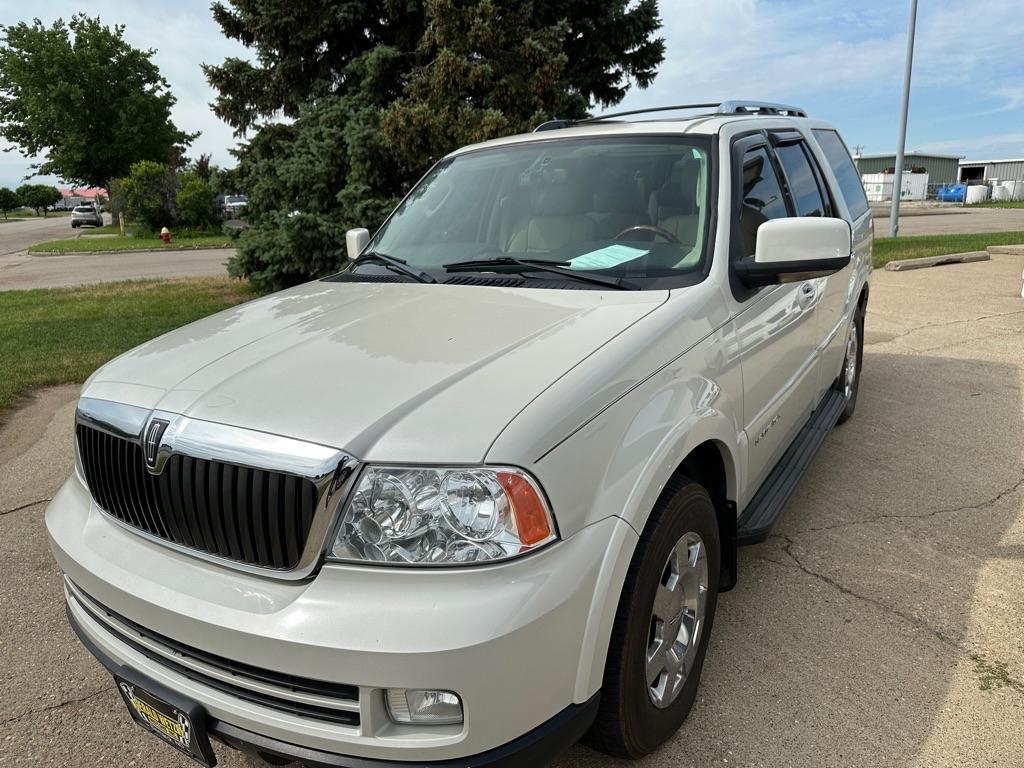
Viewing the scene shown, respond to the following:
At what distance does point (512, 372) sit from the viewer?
1.98 meters

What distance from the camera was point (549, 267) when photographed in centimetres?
286

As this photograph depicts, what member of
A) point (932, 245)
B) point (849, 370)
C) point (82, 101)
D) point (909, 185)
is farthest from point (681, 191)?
point (909, 185)

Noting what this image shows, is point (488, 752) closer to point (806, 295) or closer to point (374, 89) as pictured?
point (806, 295)

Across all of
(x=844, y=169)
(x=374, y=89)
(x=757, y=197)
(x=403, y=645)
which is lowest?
(x=403, y=645)

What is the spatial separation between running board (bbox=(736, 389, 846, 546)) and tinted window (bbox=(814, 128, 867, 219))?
141 cm

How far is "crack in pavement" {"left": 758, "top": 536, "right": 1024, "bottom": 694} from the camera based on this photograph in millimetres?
2693

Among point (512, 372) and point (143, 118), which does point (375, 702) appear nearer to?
point (512, 372)

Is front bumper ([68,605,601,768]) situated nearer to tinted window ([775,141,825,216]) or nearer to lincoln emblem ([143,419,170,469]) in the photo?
lincoln emblem ([143,419,170,469])

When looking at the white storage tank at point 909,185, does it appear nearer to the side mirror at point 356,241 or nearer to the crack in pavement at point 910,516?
the crack in pavement at point 910,516

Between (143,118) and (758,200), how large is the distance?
45.6 meters

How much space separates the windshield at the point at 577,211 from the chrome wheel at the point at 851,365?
247 cm

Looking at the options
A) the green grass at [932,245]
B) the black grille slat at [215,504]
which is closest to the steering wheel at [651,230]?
the black grille slat at [215,504]

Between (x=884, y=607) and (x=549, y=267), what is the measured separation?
1.96 m

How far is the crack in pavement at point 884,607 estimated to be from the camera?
8.84 ft
